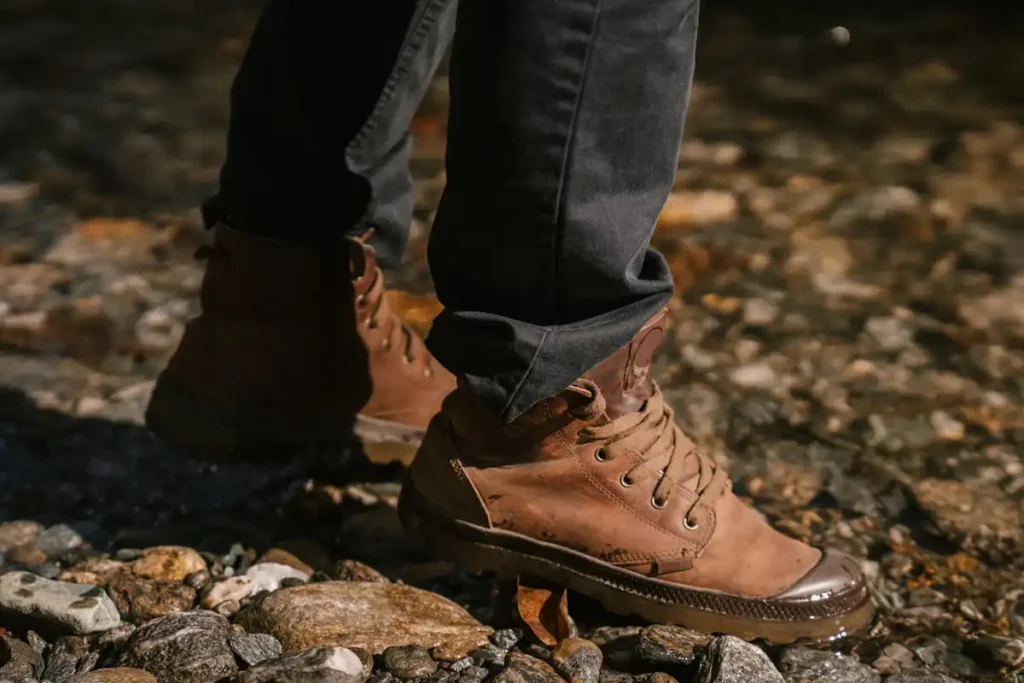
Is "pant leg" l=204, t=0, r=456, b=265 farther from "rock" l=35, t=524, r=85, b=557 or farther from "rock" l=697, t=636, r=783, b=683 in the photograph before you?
"rock" l=697, t=636, r=783, b=683

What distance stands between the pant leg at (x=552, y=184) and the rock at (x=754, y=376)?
0.96 meters

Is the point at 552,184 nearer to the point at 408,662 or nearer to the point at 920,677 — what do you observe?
the point at 408,662

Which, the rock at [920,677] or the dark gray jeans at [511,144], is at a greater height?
the dark gray jeans at [511,144]

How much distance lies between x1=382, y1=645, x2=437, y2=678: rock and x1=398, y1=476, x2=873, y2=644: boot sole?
0.63 feet

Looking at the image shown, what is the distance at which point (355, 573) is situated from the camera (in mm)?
1824

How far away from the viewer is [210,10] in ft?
17.6

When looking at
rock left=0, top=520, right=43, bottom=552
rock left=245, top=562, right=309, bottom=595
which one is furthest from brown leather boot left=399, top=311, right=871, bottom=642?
rock left=0, top=520, right=43, bottom=552

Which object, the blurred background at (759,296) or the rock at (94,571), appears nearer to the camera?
the rock at (94,571)

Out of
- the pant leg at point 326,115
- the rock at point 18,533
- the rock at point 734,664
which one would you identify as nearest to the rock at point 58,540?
the rock at point 18,533

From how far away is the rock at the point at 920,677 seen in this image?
5.32 feet

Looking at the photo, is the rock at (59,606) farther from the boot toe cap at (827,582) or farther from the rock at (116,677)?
the boot toe cap at (827,582)

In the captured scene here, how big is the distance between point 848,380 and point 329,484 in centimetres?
113

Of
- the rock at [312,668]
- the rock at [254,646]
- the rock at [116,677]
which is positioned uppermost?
the rock at [312,668]

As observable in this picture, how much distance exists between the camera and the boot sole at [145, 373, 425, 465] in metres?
1.96
